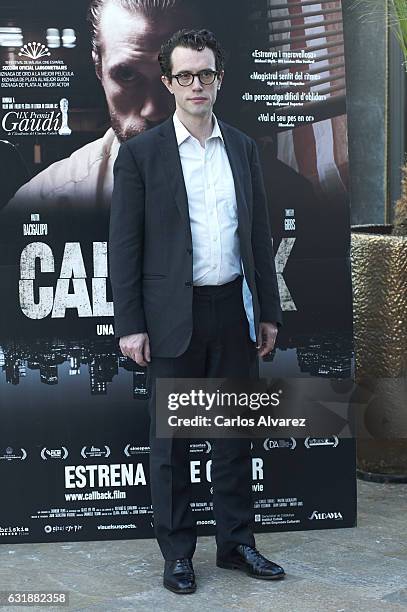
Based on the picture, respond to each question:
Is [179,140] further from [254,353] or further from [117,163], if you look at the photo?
[254,353]

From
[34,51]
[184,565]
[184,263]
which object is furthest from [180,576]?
[34,51]

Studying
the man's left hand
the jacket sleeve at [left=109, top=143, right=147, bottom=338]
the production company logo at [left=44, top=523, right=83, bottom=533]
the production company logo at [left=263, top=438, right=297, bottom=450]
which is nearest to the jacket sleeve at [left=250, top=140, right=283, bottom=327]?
the man's left hand

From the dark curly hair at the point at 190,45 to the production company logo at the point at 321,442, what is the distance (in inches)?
64.7

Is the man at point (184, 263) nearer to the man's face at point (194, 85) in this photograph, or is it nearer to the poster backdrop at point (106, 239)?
the man's face at point (194, 85)

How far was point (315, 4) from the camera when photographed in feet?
14.4

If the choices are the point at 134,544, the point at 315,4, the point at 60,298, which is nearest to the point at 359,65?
the point at 315,4

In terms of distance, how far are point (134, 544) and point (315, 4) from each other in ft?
7.79

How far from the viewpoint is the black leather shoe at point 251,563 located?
394cm

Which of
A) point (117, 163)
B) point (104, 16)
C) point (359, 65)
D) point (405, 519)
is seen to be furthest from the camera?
point (359, 65)

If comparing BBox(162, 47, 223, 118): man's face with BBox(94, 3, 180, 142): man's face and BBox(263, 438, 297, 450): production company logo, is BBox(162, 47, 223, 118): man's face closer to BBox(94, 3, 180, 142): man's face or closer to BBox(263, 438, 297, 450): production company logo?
BBox(94, 3, 180, 142): man's face

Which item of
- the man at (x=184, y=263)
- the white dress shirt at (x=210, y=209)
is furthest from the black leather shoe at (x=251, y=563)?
the white dress shirt at (x=210, y=209)

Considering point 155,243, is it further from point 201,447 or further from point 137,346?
point 201,447

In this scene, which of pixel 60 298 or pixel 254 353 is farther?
pixel 60 298

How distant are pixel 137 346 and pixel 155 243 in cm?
38
